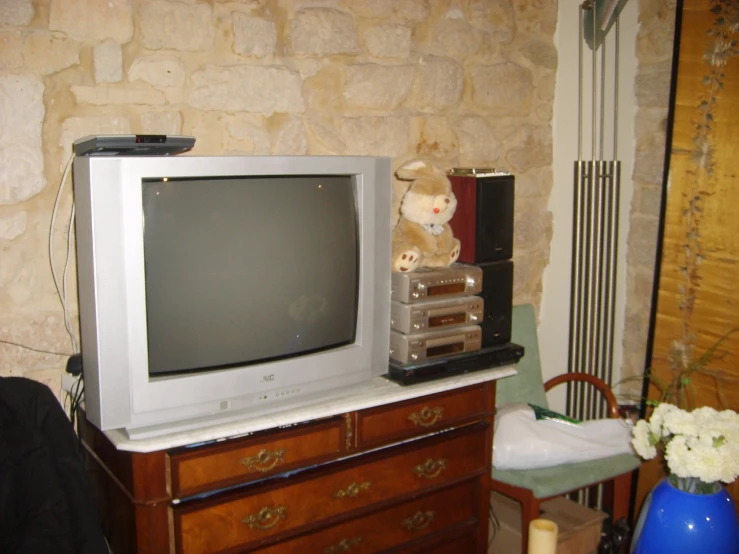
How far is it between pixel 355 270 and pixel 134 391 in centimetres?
73

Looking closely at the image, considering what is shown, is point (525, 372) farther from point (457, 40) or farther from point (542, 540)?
point (542, 540)

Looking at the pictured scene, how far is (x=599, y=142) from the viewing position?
323cm

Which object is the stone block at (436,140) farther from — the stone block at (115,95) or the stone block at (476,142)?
the stone block at (115,95)

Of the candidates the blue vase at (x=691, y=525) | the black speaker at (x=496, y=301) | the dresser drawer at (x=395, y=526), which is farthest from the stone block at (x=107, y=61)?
the blue vase at (x=691, y=525)

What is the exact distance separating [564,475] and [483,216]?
943 mm

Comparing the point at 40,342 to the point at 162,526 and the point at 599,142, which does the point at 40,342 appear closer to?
the point at 162,526

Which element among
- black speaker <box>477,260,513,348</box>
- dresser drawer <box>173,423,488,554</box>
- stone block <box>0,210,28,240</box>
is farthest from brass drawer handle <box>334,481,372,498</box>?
stone block <box>0,210,28,240</box>

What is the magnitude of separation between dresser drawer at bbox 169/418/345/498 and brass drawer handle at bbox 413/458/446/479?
1.06 feet

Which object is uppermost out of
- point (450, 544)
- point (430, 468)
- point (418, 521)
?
point (430, 468)

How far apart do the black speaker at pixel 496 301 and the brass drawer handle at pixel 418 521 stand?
0.60 m

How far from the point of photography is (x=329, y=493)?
220 centimetres

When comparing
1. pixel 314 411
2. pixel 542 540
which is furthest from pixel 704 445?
pixel 314 411

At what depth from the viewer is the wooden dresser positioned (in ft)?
6.37

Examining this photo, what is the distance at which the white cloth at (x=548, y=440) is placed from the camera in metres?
2.61
